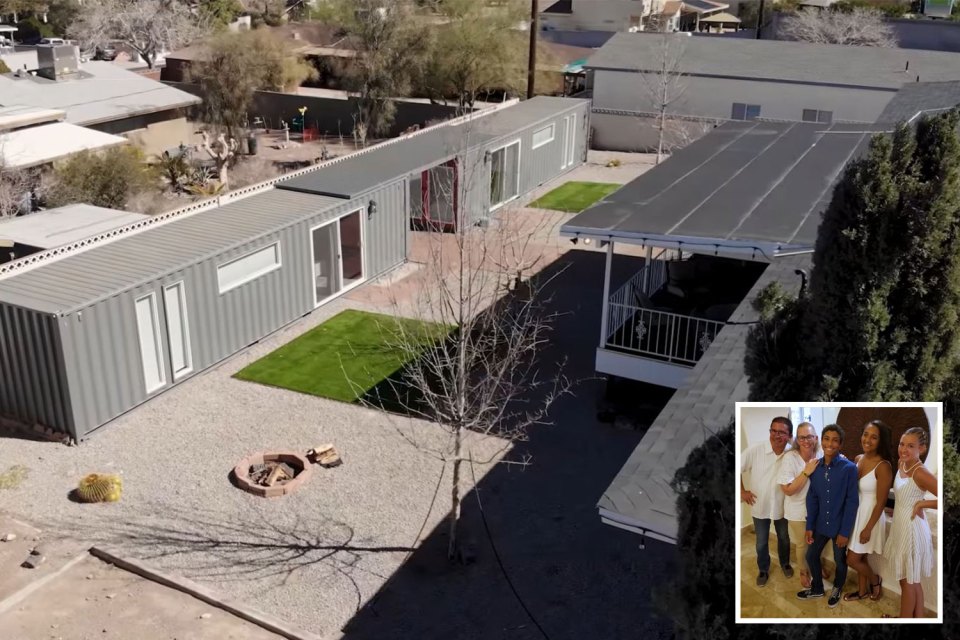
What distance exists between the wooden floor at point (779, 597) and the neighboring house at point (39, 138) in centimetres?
2129

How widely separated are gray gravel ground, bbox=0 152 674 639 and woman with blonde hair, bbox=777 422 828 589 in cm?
491

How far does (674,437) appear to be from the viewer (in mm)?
9023

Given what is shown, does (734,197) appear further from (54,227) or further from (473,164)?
(54,227)

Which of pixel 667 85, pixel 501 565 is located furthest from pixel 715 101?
pixel 501 565

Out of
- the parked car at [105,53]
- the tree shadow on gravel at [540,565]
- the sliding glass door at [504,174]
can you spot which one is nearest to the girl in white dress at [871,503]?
the tree shadow on gravel at [540,565]

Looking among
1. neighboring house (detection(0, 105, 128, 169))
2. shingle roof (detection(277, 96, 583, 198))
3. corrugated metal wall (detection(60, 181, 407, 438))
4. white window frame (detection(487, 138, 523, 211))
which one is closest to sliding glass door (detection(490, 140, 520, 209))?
white window frame (detection(487, 138, 523, 211))

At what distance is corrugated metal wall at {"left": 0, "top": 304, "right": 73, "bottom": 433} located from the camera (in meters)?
12.9

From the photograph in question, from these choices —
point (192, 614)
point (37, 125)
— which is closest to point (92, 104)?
point (37, 125)

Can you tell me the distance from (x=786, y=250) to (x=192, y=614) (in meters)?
9.05

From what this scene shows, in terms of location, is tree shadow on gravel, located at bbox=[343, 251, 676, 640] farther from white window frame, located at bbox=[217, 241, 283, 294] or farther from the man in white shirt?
white window frame, located at bbox=[217, 241, 283, 294]

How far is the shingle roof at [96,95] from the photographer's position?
93.3 feet

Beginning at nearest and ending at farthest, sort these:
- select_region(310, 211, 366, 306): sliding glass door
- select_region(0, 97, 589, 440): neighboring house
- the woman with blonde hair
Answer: the woman with blonde hair, select_region(0, 97, 589, 440): neighboring house, select_region(310, 211, 366, 306): sliding glass door

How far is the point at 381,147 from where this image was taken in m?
23.8

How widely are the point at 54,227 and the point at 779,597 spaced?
1594 centimetres
